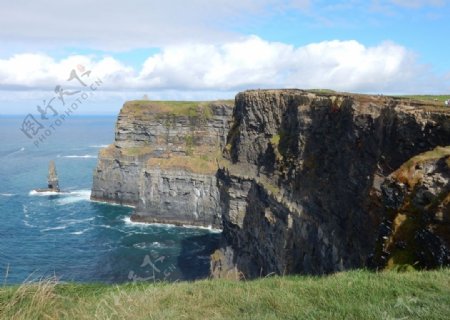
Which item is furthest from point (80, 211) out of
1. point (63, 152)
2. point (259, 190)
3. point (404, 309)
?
point (63, 152)

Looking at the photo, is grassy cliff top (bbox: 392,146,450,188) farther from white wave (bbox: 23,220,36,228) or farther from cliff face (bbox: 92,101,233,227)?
white wave (bbox: 23,220,36,228)

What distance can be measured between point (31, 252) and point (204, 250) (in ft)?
79.4

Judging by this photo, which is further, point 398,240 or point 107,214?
point 107,214

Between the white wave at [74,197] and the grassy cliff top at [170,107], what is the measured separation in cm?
2117

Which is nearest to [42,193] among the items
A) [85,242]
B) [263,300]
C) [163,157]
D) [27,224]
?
[27,224]

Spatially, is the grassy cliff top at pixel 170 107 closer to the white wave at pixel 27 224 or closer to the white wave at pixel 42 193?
the white wave at pixel 42 193

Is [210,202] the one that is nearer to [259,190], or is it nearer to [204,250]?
[204,250]

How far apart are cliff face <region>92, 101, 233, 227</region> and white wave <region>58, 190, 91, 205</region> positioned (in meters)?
4.12

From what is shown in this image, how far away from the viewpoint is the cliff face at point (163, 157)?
83.2 metres

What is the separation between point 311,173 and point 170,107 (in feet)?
222

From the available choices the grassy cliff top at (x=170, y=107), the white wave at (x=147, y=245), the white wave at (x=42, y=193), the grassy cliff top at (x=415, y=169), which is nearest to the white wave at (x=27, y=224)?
the white wave at (x=147, y=245)

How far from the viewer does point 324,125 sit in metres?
34.3

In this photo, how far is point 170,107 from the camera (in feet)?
325

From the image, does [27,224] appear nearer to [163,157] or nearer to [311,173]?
[163,157]
